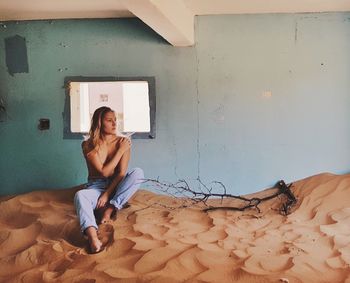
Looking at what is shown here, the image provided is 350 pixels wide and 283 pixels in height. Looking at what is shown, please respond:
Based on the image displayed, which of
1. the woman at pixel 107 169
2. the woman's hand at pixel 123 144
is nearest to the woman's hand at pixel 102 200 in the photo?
the woman at pixel 107 169

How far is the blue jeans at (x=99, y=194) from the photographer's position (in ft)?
13.2

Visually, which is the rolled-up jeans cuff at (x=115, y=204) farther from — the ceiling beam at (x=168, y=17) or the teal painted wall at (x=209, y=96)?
A: the ceiling beam at (x=168, y=17)

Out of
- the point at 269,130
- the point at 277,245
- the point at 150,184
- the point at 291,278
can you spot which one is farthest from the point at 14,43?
the point at 291,278

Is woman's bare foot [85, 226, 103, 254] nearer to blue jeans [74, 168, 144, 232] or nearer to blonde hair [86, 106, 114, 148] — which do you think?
blue jeans [74, 168, 144, 232]

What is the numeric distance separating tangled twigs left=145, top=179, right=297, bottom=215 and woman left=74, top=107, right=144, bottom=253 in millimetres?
503

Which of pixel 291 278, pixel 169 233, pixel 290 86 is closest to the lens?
pixel 291 278

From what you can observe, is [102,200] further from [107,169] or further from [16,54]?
[16,54]

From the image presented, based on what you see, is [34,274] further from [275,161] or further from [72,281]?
[275,161]

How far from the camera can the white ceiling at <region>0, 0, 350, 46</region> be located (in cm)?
489

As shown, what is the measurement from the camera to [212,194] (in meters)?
5.25

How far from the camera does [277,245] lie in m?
3.64

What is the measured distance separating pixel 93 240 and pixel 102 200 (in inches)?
31.5

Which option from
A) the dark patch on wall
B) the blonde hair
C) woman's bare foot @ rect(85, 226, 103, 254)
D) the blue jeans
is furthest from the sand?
the dark patch on wall

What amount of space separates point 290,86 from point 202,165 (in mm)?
1375
